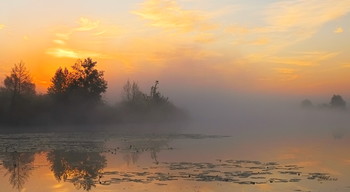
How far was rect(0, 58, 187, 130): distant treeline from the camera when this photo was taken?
73.4m

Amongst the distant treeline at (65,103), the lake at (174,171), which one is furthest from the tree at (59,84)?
the lake at (174,171)

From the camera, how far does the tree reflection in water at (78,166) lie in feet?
64.2

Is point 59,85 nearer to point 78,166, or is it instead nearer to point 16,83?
point 16,83

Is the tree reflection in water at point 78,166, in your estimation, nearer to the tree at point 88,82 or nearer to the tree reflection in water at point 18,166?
the tree reflection in water at point 18,166

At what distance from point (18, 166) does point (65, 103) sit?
212 feet

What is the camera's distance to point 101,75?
313 feet

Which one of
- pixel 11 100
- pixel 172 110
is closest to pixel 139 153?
pixel 11 100

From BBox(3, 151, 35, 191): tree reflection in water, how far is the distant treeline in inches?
1744

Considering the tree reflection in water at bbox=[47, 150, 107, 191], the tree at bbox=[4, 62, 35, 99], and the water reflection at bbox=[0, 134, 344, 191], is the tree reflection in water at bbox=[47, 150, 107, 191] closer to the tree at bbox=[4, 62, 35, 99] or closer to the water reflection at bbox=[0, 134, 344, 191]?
the water reflection at bbox=[0, 134, 344, 191]

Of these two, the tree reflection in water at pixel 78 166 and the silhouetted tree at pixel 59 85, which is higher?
the silhouetted tree at pixel 59 85

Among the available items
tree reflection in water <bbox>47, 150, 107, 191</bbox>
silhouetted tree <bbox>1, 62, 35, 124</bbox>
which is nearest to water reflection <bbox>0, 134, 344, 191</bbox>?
tree reflection in water <bbox>47, 150, 107, 191</bbox>

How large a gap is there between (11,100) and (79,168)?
54.5m

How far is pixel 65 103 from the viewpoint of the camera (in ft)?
287

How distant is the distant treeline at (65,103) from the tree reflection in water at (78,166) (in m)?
44.2
